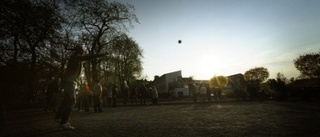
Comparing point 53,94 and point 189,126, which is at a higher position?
point 53,94

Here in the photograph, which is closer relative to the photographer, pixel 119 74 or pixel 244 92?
pixel 244 92

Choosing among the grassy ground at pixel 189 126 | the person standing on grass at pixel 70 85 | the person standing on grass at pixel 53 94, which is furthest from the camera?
the person standing on grass at pixel 53 94

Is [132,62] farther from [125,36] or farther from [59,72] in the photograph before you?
[59,72]

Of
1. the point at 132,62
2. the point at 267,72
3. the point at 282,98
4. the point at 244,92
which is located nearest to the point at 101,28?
the point at 244,92

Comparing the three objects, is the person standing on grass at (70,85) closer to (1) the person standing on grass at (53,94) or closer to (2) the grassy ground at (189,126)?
(2) the grassy ground at (189,126)

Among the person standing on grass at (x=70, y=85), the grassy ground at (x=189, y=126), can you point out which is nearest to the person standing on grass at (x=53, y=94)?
the grassy ground at (x=189, y=126)

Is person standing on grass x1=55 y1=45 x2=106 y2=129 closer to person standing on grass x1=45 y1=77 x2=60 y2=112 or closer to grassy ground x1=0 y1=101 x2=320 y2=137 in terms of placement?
grassy ground x1=0 y1=101 x2=320 y2=137

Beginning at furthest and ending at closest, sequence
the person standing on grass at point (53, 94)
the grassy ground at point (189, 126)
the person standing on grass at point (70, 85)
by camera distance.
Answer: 1. the person standing on grass at point (53, 94)
2. the person standing on grass at point (70, 85)
3. the grassy ground at point (189, 126)

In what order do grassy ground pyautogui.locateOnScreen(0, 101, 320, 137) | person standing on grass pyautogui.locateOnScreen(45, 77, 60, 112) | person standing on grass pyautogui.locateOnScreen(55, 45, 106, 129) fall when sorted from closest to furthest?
grassy ground pyautogui.locateOnScreen(0, 101, 320, 137) < person standing on grass pyautogui.locateOnScreen(55, 45, 106, 129) < person standing on grass pyautogui.locateOnScreen(45, 77, 60, 112)

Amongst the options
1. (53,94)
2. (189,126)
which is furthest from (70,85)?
(53,94)

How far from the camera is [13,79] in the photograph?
1594cm

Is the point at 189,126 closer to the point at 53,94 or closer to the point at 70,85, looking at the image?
the point at 70,85

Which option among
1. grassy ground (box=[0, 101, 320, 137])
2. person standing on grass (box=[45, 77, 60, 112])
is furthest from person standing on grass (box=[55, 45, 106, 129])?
person standing on grass (box=[45, 77, 60, 112])

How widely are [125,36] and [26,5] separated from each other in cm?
1709
